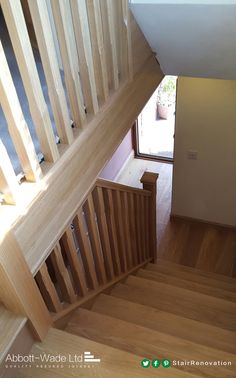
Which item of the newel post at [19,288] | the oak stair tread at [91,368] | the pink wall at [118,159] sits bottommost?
the pink wall at [118,159]

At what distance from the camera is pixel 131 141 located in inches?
216

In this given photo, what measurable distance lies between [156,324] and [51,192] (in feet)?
3.71

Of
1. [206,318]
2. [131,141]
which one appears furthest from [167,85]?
[206,318]

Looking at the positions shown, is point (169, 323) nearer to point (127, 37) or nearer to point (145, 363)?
point (145, 363)

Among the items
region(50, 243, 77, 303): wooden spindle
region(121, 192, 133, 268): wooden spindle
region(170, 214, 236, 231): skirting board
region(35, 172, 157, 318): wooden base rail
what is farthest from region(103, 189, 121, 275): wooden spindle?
region(170, 214, 236, 231): skirting board

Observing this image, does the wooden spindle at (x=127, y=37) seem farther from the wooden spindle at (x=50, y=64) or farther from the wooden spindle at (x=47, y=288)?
the wooden spindle at (x=47, y=288)

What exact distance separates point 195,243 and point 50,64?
127 inches

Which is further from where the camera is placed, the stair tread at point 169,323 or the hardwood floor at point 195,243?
the hardwood floor at point 195,243

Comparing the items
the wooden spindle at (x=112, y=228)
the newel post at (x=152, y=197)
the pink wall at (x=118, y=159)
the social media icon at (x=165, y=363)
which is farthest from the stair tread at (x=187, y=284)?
the pink wall at (x=118, y=159)

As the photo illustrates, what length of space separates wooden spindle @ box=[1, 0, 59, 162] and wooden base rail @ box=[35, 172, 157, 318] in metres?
0.48

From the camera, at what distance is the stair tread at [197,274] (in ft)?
10.6

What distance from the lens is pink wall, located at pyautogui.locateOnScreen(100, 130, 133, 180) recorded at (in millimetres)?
4723

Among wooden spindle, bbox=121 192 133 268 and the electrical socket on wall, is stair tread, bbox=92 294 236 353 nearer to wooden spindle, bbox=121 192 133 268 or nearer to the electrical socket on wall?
wooden spindle, bbox=121 192 133 268

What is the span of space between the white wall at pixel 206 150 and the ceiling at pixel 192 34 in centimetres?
83
